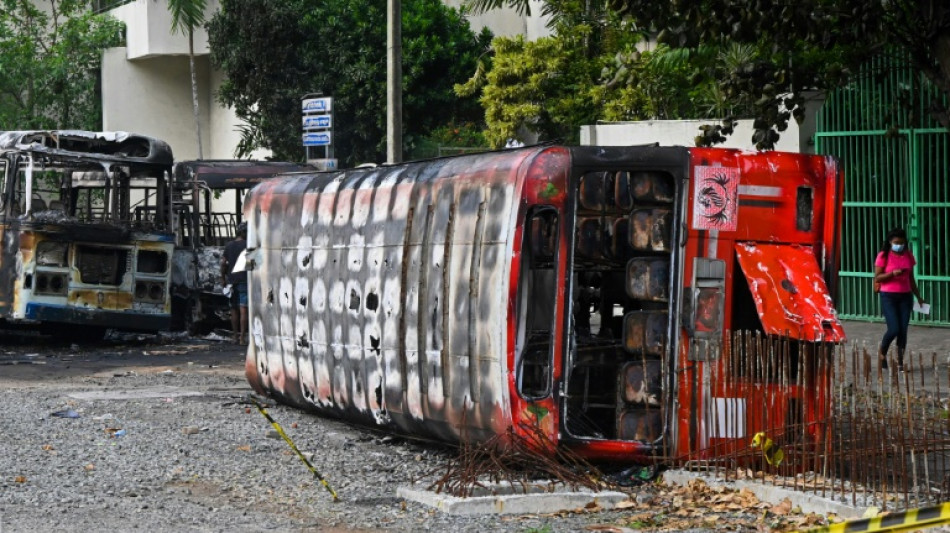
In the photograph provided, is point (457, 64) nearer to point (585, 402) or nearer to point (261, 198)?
point (261, 198)

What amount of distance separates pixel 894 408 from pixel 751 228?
5.84 ft

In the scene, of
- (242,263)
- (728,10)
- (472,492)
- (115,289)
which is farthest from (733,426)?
(115,289)

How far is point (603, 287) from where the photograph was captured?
38.0ft

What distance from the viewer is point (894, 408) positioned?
28.8ft

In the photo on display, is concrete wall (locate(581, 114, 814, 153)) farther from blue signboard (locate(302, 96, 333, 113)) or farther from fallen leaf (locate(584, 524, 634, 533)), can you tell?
fallen leaf (locate(584, 524, 634, 533))

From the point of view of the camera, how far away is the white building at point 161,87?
39375mm

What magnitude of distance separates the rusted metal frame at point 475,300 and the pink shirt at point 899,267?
6.92 meters

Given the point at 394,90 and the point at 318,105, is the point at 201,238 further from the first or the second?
the point at 394,90

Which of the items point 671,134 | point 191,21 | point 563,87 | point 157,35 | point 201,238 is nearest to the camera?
point 671,134

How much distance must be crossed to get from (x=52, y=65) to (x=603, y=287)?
3165 cm

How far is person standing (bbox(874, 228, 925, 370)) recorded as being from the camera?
15.7 metres

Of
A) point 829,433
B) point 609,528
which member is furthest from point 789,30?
point 609,528

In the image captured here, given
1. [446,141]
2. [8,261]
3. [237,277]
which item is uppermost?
[446,141]

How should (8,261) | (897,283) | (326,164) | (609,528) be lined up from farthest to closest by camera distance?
1. (326,164)
2. (8,261)
3. (897,283)
4. (609,528)
